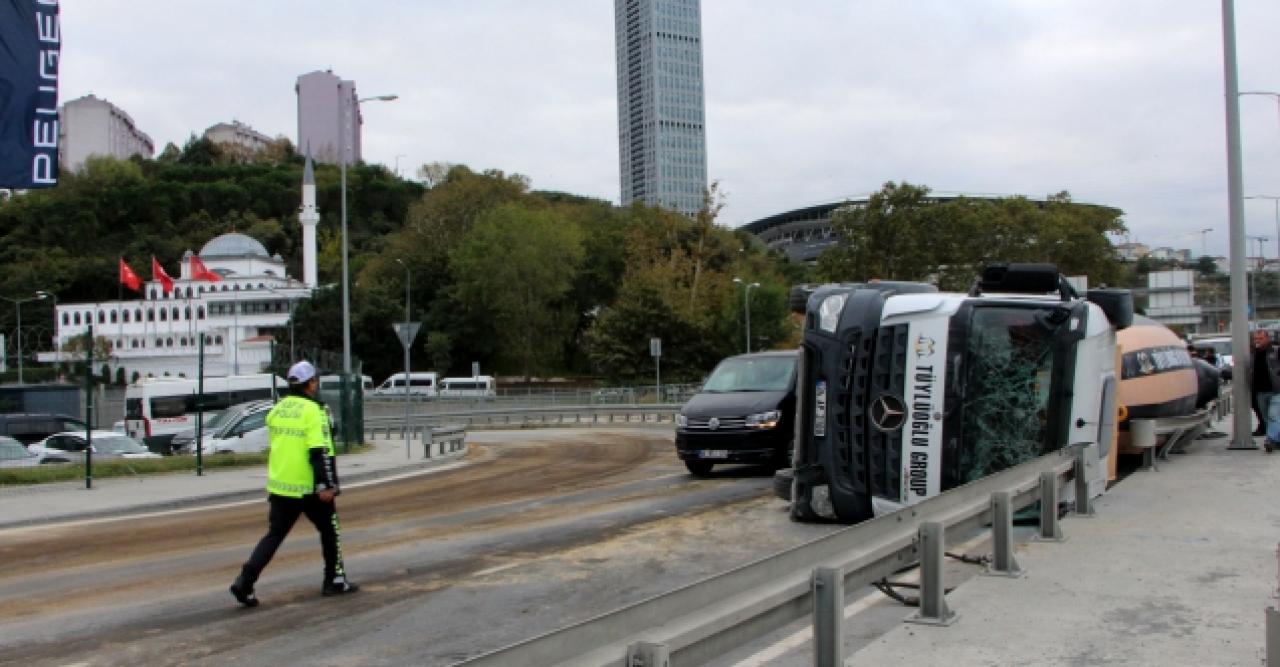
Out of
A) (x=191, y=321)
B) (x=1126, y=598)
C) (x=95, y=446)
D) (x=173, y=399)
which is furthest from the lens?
(x=191, y=321)

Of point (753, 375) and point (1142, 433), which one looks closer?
point (1142, 433)

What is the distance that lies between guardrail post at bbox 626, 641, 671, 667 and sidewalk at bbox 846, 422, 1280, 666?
2308mm

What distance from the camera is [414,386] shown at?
75.4 metres

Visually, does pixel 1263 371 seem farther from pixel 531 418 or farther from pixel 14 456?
pixel 531 418

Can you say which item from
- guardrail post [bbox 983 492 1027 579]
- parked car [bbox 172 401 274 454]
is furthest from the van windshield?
parked car [bbox 172 401 274 454]

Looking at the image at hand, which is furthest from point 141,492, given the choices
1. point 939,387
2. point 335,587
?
point 939,387

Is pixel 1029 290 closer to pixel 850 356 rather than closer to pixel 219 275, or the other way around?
pixel 850 356

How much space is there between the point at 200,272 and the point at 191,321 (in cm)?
481

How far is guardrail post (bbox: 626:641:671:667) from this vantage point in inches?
139

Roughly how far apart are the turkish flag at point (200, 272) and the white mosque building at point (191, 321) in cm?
38

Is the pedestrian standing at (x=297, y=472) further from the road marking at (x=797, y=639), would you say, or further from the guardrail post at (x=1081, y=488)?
the guardrail post at (x=1081, y=488)

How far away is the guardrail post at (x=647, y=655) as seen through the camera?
3.52 m

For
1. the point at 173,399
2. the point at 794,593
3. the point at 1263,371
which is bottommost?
the point at 173,399

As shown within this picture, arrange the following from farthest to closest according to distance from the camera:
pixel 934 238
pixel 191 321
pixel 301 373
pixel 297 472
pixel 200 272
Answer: pixel 200 272
pixel 191 321
pixel 934 238
pixel 301 373
pixel 297 472
